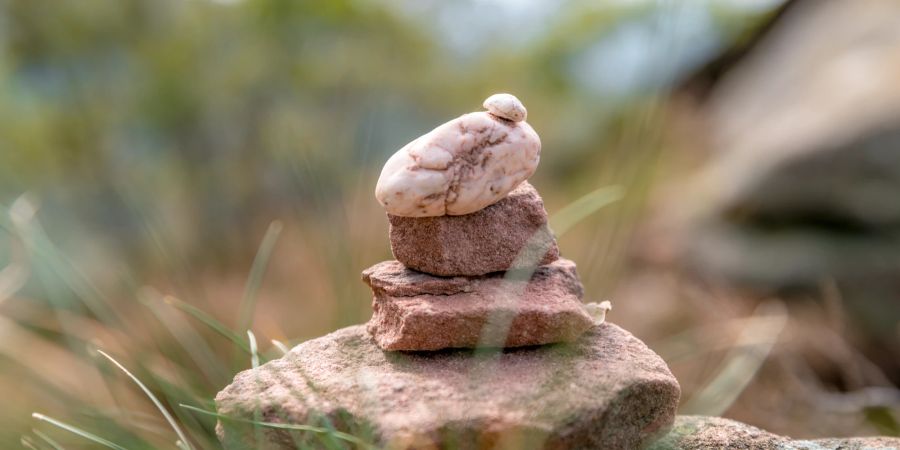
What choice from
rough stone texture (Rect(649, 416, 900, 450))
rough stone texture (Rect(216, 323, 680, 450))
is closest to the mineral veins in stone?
rough stone texture (Rect(216, 323, 680, 450))

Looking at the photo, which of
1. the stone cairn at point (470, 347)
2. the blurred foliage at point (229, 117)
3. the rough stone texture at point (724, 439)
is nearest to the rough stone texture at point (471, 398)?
the stone cairn at point (470, 347)

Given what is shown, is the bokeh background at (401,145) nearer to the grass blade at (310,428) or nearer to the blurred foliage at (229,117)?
the blurred foliage at (229,117)

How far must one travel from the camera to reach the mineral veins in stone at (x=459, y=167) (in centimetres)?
144

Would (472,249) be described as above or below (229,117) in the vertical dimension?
below

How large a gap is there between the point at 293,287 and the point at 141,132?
2037 mm

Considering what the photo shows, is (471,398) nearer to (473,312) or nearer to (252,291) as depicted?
(473,312)

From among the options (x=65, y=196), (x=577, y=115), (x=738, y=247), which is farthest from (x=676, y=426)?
(x=577, y=115)

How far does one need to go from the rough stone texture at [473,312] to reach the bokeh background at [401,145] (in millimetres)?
348

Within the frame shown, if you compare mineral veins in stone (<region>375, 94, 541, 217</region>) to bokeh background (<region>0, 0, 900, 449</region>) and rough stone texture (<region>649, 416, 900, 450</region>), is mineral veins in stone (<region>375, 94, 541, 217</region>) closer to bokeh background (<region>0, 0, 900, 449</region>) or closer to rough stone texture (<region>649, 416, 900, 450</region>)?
bokeh background (<region>0, 0, 900, 449</region>)

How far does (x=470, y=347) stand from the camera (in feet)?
4.92

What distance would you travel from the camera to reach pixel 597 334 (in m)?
1.60

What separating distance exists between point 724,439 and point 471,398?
545mm

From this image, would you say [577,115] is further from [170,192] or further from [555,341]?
[555,341]

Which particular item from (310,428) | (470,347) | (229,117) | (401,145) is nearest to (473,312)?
(470,347)
